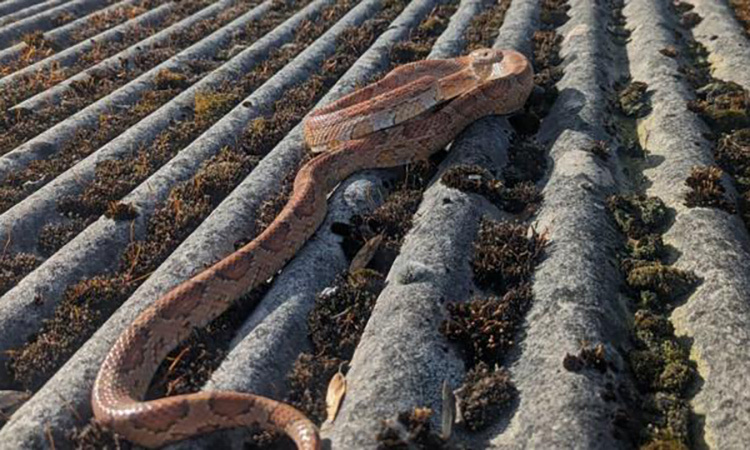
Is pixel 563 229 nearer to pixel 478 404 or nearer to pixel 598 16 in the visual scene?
pixel 478 404

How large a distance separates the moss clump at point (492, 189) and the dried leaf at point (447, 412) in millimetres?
3188

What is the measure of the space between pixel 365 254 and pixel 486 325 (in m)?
1.87

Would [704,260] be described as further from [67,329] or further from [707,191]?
[67,329]

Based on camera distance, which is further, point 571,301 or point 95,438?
point 571,301

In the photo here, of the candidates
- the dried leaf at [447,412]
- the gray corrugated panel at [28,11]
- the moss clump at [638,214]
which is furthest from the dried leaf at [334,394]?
the gray corrugated panel at [28,11]

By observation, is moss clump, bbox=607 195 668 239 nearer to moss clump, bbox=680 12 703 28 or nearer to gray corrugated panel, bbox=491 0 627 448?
gray corrugated panel, bbox=491 0 627 448

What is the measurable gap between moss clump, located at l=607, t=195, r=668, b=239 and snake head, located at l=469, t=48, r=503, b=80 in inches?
153

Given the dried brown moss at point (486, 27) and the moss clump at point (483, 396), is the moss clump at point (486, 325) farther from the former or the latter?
the dried brown moss at point (486, 27)

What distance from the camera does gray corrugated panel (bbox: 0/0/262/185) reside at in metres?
10.9

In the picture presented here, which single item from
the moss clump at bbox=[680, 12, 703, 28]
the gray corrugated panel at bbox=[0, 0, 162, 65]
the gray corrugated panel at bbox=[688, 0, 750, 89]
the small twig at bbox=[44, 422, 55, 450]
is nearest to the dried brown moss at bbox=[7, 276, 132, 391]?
the small twig at bbox=[44, 422, 55, 450]

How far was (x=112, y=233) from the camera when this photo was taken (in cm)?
890

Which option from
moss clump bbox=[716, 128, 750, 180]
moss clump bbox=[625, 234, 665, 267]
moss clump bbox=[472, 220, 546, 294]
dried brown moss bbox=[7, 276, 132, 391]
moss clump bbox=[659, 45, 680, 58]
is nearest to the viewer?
dried brown moss bbox=[7, 276, 132, 391]

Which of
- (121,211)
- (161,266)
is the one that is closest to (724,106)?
(161,266)

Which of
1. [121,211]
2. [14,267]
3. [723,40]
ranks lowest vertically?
[723,40]
